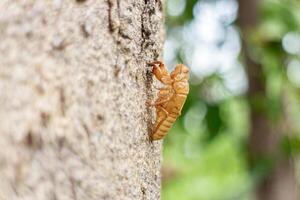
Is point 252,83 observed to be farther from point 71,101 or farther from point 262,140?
point 71,101

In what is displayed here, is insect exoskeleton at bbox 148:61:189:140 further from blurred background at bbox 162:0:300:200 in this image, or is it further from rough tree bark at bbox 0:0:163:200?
blurred background at bbox 162:0:300:200

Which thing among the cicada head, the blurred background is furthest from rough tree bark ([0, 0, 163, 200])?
the blurred background

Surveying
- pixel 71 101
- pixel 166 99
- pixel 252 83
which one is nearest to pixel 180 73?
pixel 166 99

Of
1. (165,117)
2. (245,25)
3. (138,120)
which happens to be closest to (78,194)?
(138,120)

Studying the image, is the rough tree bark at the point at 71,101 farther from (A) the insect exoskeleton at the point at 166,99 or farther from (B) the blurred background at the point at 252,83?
(B) the blurred background at the point at 252,83

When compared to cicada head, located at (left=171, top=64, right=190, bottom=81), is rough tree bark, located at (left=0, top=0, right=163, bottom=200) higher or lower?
higher

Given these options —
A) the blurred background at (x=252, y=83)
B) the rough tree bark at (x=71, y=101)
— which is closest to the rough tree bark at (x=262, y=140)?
the blurred background at (x=252, y=83)
